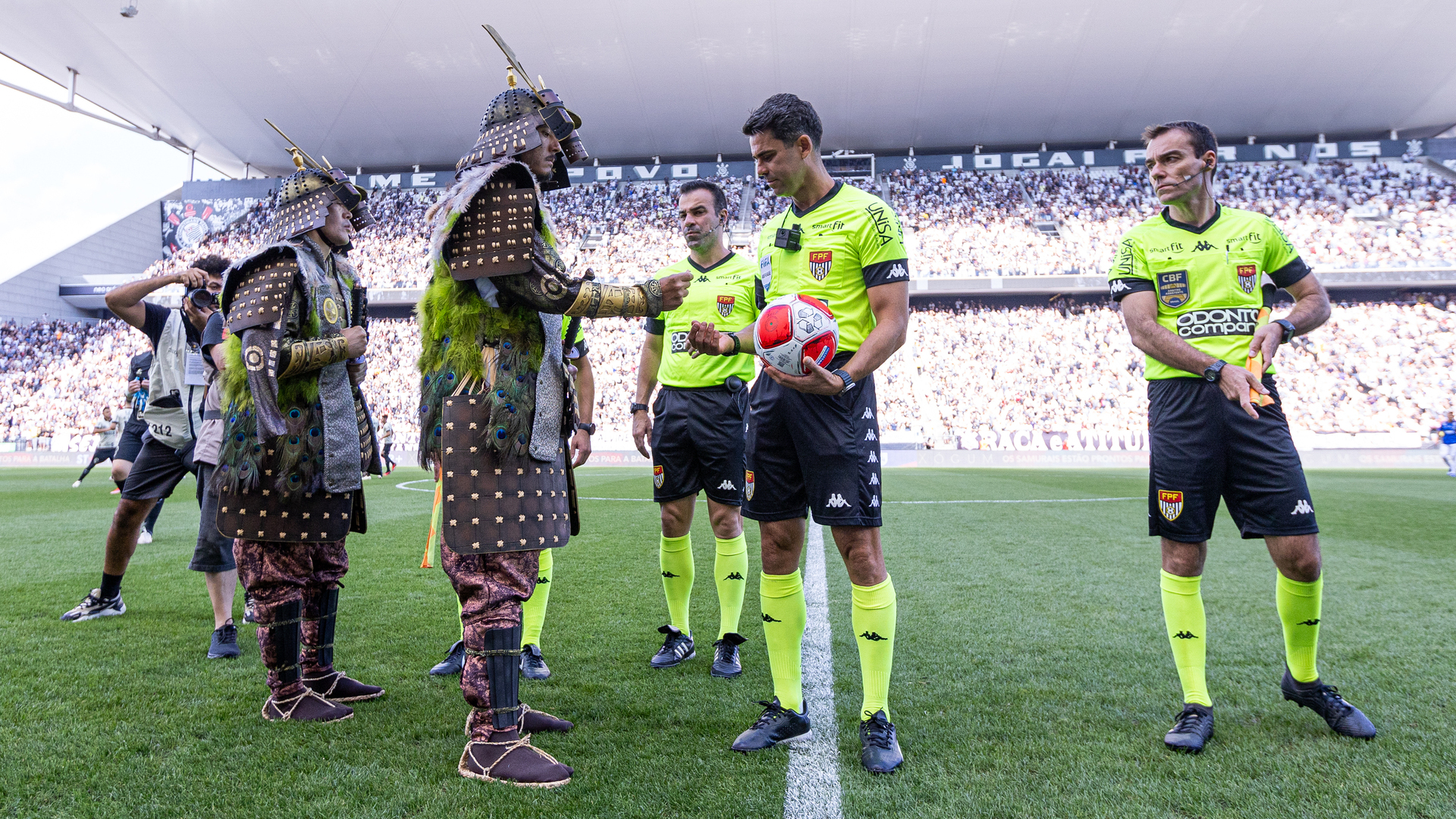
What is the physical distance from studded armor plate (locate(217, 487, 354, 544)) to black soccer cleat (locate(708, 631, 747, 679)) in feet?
6.14

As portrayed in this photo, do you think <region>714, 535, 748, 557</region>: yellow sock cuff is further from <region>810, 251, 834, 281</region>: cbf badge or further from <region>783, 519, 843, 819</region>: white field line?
<region>810, 251, 834, 281</region>: cbf badge

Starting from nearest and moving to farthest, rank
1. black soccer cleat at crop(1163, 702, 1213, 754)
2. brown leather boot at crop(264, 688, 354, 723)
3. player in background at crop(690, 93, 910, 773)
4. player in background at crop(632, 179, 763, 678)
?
black soccer cleat at crop(1163, 702, 1213, 754) → player in background at crop(690, 93, 910, 773) → brown leather boot at crop(264, 688, 354, 723) → player in background at crop(632, 179, 763, 678)

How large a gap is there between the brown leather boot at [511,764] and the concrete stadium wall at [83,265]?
159 ft

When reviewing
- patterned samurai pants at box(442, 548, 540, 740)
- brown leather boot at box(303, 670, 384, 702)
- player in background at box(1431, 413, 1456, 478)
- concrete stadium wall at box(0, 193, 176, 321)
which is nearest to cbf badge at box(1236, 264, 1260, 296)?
patterned samurai pants at box(442, 548, 540, 740)

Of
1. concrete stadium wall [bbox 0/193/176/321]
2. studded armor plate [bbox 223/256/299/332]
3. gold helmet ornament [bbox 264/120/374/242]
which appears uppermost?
A: concrete stadium wall [bbox 0/193/176/321]

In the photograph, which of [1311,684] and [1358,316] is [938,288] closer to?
[1358,316]

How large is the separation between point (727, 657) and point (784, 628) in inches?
37.9

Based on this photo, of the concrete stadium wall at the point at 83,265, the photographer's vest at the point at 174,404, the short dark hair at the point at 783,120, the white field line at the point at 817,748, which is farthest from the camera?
the concrete stadium wall at the point at 83,265

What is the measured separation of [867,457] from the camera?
3090 mm

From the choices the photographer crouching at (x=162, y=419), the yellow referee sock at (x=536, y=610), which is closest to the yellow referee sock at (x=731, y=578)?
the yellow referee sock at (x=536, y=610)

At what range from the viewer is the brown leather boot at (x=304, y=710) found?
3342mm

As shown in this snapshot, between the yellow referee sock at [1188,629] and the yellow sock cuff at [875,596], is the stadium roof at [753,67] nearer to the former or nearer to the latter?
the yellow referee sock at [1188,629]

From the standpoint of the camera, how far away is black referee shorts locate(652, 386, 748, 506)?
457 centimetres

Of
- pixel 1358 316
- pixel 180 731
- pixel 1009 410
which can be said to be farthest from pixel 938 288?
pixel 180 731
